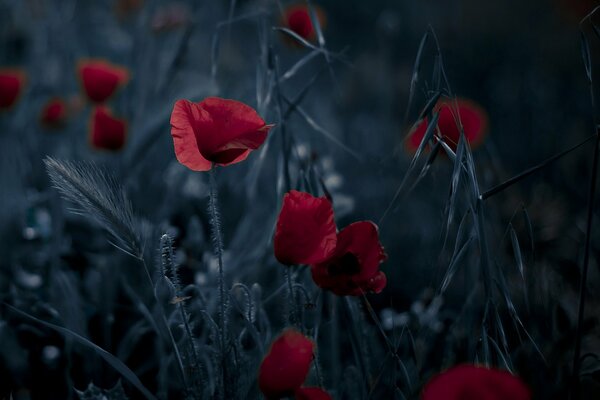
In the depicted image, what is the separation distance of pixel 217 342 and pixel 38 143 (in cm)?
151

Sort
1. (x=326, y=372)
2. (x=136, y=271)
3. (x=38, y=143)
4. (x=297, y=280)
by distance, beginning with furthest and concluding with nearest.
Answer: (x=38, y=143), (x=136, y=271), (x=326, y=372), (x=297, y=280)

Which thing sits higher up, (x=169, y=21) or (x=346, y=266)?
(x=169, y=21)

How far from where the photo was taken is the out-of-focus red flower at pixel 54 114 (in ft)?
6.01

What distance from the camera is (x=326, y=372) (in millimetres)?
1352

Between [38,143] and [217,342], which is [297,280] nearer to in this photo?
[217,342]

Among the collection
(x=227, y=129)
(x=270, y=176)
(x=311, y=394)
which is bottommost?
(x=270, y=176)

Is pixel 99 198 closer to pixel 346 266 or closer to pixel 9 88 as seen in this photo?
pixel 346 266

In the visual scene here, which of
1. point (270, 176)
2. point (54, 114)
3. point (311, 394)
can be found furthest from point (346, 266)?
point (270, 176)

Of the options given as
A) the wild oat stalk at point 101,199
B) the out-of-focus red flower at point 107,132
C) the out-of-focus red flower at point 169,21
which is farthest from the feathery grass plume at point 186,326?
the out-of-focus red flower at point 169,21

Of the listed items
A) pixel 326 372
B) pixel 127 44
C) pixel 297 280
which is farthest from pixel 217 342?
pixel 127 44

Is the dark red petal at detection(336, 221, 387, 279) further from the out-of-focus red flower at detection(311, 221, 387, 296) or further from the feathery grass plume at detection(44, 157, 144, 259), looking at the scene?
the feathery grass plume at detection(44, 157, 144, 259)

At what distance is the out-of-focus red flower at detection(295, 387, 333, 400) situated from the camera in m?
0.70

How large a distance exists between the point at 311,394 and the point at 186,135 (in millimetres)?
365

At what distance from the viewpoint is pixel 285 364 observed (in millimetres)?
687
